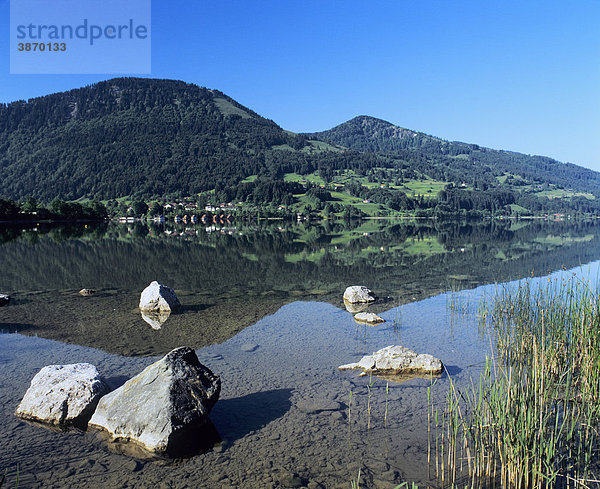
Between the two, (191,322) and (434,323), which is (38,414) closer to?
(191,322)

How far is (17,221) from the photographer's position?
11338 cm

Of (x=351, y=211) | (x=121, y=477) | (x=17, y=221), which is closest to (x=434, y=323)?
(x=121, y=477)

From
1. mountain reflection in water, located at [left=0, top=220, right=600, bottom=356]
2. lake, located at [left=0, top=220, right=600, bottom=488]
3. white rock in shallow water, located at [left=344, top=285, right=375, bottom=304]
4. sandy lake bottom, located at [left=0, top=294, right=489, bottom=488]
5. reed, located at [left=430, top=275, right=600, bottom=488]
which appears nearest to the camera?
reed, located at [left=430, top=275, right=600, bottom=488]

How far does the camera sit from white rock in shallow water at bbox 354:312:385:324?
695 inches

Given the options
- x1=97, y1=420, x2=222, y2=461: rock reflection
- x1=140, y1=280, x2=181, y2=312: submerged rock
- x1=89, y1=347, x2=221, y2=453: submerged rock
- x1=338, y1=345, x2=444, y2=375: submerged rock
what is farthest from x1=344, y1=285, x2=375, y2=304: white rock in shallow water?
x1=97, y1=420, x2=222, y2=461: rock reflection

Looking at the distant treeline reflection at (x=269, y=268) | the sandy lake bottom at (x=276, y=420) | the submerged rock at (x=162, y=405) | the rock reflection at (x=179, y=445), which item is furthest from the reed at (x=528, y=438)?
the distant treeline reflection at (x=269, y=268)

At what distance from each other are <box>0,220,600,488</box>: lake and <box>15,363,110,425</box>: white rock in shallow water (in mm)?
330

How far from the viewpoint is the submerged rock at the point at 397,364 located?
11914 millimetres

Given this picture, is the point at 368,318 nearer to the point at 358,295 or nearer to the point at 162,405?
the point at 358,295

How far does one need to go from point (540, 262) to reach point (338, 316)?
26.9m

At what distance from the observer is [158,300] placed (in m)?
20.0

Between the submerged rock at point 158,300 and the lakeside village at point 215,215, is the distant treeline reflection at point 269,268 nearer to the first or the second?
the submerged rock at point 158,300

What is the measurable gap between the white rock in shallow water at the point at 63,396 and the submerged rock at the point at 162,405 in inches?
15.9

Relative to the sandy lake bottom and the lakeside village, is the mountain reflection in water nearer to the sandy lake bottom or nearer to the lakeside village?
the sandy lake bottom
